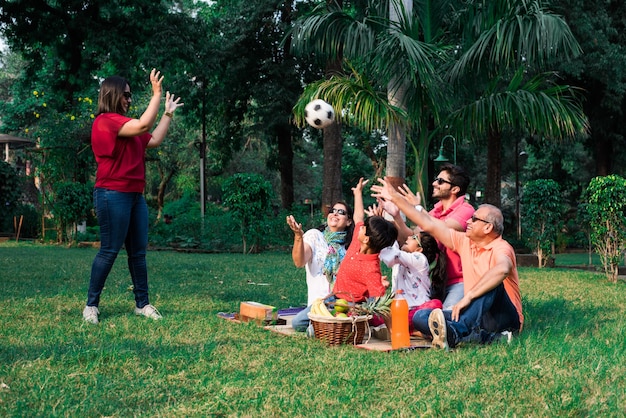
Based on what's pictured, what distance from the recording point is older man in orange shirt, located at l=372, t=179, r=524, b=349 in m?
4.83

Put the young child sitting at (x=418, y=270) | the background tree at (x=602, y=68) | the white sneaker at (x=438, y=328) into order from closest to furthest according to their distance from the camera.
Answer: the white sneaker at (x=438, y=328)
the young child sitting at (x=418, y=270)
the background tree at (x=602, y=68)

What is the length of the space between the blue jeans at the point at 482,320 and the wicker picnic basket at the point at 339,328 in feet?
1.54

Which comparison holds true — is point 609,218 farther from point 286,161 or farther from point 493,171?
point 286,161

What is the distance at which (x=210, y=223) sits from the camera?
17500mm

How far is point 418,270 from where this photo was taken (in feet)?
18.0

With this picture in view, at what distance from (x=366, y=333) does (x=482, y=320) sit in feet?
3.07

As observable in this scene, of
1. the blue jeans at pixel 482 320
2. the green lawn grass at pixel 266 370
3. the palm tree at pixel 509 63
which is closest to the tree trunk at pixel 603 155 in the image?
the palm tree at pixel 509 63

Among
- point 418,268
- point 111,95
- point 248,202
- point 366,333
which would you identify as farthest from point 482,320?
point 248,202

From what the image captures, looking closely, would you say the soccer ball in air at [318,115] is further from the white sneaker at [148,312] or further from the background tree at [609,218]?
the background tree at [609,218]

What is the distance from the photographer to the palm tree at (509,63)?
1002 centimetres

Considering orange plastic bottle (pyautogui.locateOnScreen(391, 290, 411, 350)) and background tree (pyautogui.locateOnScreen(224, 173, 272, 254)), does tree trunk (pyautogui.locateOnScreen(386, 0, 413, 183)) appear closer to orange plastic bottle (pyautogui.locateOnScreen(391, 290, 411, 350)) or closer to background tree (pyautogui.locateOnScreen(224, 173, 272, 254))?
orange plastic bottle (pyautogui.locateOnScreen(391, 290, 411, 350))

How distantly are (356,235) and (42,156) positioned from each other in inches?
598

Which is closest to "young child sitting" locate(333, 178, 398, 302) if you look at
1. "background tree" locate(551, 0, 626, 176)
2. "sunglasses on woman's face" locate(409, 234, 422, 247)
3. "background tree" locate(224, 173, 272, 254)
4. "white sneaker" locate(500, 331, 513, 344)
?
"sunglasses on woman's face" locate(409, 234, 422, 247)

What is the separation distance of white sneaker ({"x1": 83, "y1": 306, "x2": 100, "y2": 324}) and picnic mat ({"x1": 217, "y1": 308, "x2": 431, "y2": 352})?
3.65 feet
